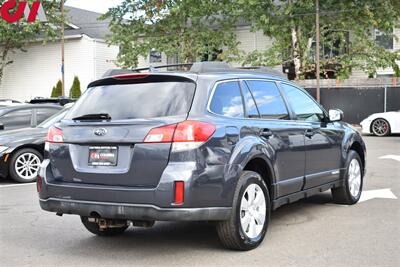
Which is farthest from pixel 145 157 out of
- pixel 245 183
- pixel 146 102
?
pixel 245 183

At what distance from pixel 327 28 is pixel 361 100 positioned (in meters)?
4.90

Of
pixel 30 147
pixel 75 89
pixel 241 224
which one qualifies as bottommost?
pixel 241 224

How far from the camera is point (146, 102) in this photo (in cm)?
521

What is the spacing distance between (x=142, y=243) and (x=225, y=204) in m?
1.23

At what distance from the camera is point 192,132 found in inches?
191

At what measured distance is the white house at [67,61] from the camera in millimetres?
36334

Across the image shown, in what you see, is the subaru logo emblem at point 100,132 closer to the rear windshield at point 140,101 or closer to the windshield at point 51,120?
the rear windshield at point 140,101

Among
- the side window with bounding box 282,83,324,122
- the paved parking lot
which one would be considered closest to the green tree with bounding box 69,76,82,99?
the paved parking lot

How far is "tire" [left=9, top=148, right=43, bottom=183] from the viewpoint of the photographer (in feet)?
34.1

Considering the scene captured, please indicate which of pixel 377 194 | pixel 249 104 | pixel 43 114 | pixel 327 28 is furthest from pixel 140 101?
pixel 327 28

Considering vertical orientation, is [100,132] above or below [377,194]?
above

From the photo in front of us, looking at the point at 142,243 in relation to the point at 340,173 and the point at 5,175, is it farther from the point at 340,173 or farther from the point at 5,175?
the point at 5,175

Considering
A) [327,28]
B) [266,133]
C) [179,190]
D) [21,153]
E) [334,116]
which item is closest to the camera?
[179,190]

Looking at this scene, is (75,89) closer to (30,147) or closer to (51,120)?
(51,120)
